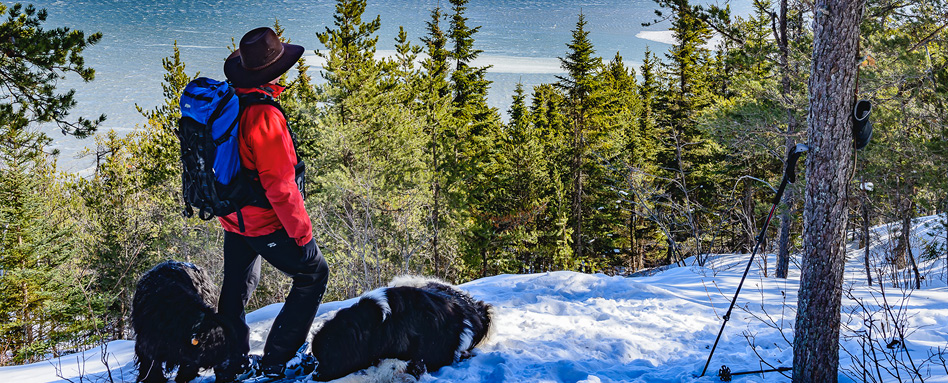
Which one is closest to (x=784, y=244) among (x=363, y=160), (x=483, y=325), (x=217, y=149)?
(x=483, y=325)

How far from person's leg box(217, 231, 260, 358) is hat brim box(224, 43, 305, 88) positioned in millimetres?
938

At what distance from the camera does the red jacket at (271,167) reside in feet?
9.16

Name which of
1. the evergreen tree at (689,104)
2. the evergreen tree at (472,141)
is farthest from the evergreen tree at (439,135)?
the evergreen tree at (689,104)

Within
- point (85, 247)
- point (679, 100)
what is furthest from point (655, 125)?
point (85, 247)

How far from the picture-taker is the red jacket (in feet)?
9.16

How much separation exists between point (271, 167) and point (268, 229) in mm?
425

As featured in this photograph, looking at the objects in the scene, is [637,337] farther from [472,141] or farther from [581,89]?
[472,141]

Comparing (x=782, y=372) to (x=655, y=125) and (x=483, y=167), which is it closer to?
(x=483, y=167)

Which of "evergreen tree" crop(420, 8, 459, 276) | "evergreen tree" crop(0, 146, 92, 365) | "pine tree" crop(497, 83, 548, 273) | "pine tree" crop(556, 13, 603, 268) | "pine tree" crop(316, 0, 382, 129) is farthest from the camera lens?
"pine tree" crop(497, 83, 548, 273)

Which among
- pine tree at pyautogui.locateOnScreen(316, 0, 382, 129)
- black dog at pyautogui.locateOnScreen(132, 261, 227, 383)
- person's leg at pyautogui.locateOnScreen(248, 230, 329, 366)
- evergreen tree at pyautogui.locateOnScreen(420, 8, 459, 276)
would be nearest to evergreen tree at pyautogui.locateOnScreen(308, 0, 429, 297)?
pine tree at pyautogui.locateOnScreen(316, 0, 382, 129)

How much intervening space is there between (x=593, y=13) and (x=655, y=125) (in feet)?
24.8

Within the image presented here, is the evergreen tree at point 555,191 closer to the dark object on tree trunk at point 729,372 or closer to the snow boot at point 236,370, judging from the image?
the dark object on tree trunk at point 729,372

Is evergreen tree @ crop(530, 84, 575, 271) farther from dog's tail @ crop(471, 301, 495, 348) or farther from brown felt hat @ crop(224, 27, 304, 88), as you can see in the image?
brown felt hat @ crop(224, 27, 304, 88)

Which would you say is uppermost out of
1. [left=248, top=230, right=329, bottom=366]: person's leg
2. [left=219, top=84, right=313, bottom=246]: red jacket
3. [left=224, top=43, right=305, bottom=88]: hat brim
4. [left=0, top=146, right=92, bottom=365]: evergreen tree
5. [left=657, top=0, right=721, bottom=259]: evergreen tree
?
[left=657, top=0, right=721, bottom=259]: evergreen tree
